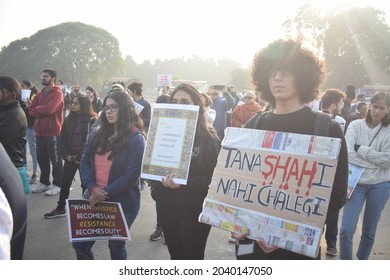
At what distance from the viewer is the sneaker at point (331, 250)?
12.6 ft

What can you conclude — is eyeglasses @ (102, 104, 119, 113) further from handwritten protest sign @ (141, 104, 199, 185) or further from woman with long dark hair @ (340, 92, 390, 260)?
woman with long dark hair @ (340, 92, 390, 260)

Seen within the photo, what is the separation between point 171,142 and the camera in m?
2.38

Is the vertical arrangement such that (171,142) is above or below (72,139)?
above

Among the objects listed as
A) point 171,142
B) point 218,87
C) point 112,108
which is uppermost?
point 218,87

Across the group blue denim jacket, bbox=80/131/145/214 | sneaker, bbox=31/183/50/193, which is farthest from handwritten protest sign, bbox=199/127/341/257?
sneaker, bbox=31/183/50/193

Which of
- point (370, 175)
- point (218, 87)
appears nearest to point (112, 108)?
point (370, 175)

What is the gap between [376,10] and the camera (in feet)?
92.7

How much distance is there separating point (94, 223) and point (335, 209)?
6.04 ft

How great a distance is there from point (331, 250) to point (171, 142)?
2577 mm

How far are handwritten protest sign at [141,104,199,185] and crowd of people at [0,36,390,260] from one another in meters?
0.08

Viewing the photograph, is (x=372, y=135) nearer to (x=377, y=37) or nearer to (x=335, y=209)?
(x=335, y=209)

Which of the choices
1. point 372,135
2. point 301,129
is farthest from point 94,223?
point 372,135

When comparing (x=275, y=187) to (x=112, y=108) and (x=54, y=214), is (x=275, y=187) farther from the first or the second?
(x=54, y=214)

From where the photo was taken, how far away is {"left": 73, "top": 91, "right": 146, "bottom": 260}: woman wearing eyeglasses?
9.03 feet
